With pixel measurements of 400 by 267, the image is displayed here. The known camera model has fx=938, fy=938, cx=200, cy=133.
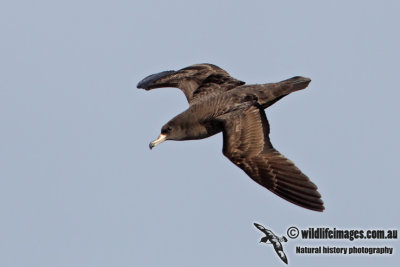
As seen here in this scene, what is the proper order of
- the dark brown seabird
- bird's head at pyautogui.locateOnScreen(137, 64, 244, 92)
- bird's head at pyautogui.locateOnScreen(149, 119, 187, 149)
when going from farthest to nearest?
1. bird's head at pyautogui.locateOnScreen(137, 64, 244, 92)
2. bird's head at pyautogui.locateOnScreen(149, 119, 187, 149)
3. the dark brown seabird

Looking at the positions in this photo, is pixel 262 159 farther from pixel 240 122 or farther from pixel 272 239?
pixel 272 239

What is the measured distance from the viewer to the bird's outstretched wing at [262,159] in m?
15.9

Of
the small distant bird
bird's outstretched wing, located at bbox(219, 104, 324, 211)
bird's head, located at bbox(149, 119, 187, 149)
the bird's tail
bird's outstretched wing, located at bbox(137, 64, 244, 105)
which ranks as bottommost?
the small distant bird

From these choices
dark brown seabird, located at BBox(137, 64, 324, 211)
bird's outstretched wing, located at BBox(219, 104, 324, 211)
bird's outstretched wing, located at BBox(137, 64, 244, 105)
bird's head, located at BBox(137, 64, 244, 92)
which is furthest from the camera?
bird's head, located at BBox(137, 64, 244, 92)

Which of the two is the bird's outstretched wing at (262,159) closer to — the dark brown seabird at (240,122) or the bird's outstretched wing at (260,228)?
the dark brown seabird at (240,122)

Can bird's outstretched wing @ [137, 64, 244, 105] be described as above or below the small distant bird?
above

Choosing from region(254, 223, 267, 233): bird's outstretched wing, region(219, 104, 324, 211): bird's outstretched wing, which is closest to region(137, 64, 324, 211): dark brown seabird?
region(219, 104, 324, 211): bird's outstretched wing

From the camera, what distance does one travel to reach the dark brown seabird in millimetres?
16188

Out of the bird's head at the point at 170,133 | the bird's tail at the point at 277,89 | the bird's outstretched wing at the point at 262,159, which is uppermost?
the bird's tail at the point at 277,89

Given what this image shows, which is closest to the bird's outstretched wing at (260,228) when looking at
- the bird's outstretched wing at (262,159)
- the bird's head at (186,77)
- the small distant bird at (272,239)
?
the small distant bird at (272,239)

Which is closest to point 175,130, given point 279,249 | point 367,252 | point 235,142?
point 235,142

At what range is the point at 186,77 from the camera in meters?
21.4

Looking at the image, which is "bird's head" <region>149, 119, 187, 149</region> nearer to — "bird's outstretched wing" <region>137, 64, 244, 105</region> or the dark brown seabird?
the dark brown seabird

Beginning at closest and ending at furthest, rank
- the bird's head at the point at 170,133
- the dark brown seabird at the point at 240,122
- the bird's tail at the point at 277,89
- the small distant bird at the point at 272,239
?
the dark brown seabird at the point at 240,122
the small distant bird at the point at 272,239
the bird's head at the point at 170,133
the bird's tail at the point at 277,89
